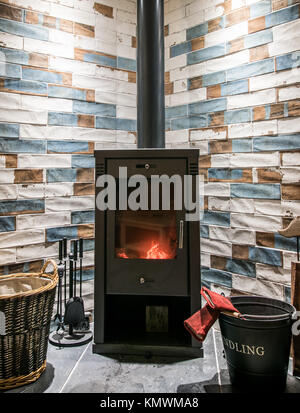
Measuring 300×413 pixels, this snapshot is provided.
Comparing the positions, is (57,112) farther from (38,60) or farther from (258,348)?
(258,348)

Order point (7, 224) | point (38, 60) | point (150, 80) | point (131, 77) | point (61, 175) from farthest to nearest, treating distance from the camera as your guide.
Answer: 1. point (131, 77)
2. point (61, 175)
3. point (38, 60)
4. point (7, 224)
5. point (150, 80)

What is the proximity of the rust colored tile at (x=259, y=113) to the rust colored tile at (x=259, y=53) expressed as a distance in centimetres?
30

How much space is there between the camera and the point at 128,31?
2.64 metres

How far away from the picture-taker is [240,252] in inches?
89.4

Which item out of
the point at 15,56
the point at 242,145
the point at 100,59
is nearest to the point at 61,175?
the point at 15,56

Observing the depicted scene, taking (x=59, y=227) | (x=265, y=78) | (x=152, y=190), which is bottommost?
(x=59, y=227)

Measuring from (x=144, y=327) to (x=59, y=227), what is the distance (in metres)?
0.85

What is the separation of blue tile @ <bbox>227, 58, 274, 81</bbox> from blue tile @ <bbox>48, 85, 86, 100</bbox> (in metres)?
1.00

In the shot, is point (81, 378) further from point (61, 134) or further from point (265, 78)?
point (265, 78)

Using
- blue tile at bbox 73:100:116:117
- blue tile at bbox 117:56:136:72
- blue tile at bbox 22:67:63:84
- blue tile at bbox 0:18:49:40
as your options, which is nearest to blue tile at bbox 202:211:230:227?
blue tile at bbox 73:100:116:117

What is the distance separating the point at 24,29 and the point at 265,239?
1972mm

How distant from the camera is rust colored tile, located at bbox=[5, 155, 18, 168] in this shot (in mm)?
2135
